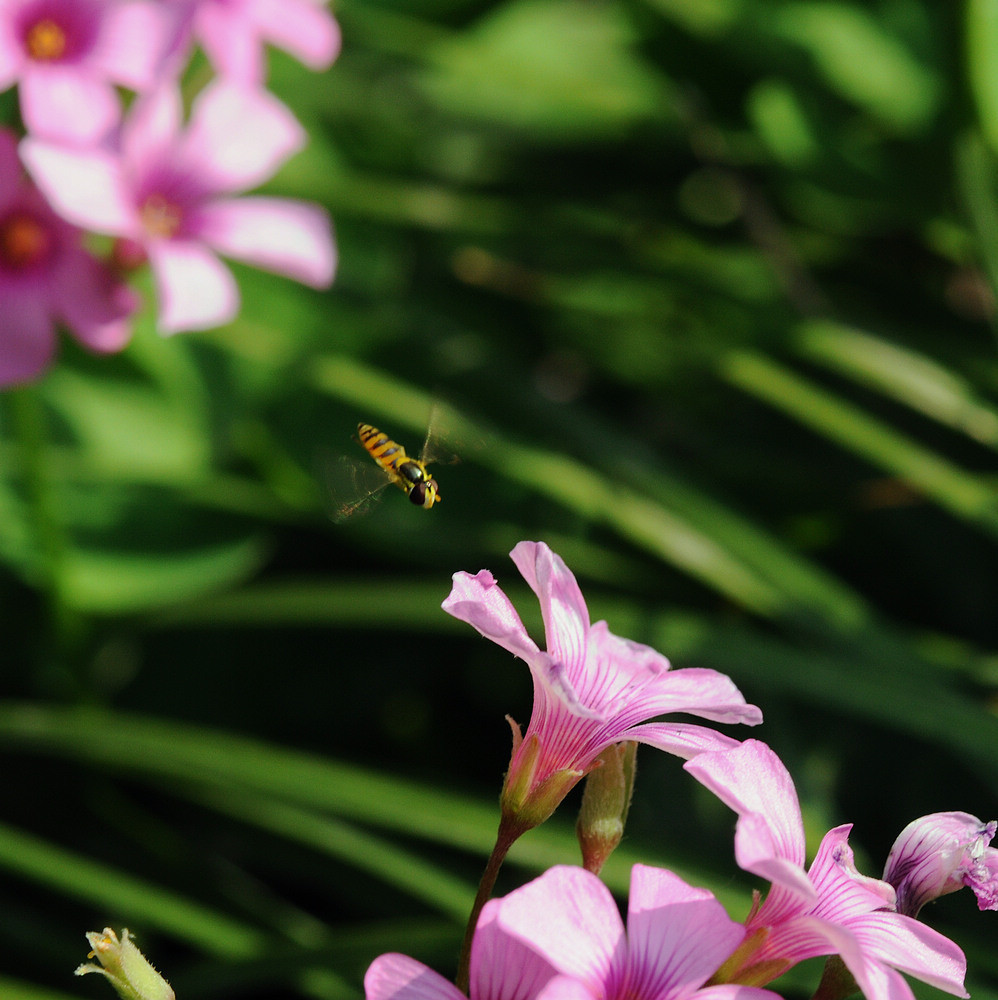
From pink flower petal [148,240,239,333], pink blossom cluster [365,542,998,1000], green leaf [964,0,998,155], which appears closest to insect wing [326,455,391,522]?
pink flower petal [148,240,239,333]

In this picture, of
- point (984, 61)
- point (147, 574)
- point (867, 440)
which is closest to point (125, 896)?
point (147, 574)

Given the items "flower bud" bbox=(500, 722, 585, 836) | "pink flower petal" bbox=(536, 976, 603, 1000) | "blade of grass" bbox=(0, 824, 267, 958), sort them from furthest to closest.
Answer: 1. "blade of grass" bbox=(0, 824, 267, 958)
2. "flower bud" bbox=(500, 722, 585, 836)
3. "pink flower petal" bbox=(536, 976, 603, 1000)

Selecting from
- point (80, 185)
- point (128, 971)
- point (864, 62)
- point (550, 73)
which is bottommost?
point (128, 971)

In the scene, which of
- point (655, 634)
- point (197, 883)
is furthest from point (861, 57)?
point (197, 883)

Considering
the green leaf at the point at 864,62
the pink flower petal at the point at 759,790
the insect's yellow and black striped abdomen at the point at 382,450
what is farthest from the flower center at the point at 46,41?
the green leaf at the point at 864,62

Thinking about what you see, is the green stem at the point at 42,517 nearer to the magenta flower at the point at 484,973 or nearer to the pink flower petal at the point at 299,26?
the pink flower petal at the point at 299,26

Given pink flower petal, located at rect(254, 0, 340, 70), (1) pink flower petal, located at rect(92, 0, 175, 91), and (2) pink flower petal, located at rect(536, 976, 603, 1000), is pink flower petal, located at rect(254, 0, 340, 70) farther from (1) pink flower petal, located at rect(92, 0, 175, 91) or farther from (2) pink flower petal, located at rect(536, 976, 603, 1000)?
(2) pink flower petal, located at rect(536, 976, 603, 1000)

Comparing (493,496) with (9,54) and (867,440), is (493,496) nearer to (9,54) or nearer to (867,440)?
(867,440)
